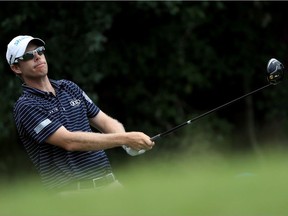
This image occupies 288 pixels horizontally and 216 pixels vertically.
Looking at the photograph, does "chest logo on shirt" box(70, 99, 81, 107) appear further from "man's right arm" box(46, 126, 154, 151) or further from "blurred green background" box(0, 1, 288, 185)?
"blurred green background" box(0, 1, 288, 185)

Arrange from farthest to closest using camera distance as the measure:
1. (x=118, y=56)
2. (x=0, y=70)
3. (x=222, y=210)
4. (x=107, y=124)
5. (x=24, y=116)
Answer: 1. (x=118, y=56)
2. (x=0, y=70)
3. (x=107, y=124)
4. (x=24, y=116)
5. (x=222, y=210)

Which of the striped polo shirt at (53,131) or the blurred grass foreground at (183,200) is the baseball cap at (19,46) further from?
the blurred grass foreground at (183,200)

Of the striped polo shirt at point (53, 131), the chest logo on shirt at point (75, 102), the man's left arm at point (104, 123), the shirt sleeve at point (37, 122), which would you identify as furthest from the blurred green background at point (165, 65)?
the shirt sleeve at point (37, 122)

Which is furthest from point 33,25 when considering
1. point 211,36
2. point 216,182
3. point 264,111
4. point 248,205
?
point 248,205

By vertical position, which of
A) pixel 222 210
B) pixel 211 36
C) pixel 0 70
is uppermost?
Result: pixel 211 36

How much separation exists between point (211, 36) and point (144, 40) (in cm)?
155

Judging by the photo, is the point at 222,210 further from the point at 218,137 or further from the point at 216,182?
the point at 218,137

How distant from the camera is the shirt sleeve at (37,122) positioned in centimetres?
605

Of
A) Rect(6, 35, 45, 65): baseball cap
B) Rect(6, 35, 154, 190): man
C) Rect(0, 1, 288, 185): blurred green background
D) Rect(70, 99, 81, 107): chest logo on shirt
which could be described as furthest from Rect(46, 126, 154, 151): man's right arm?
Rect(0, 1, 288, 185): blurred green background

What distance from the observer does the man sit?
6.05 metres

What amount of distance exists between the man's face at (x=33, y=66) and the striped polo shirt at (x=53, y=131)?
0.36ft

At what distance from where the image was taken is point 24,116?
6109 millimetres

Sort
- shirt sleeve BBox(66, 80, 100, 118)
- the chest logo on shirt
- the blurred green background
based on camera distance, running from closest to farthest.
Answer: the chest logo on shirt < shirt sleeve BBox(66, 80, 100, 118) < the blurred green background

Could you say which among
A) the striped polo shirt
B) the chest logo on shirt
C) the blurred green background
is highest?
the blurred green background
